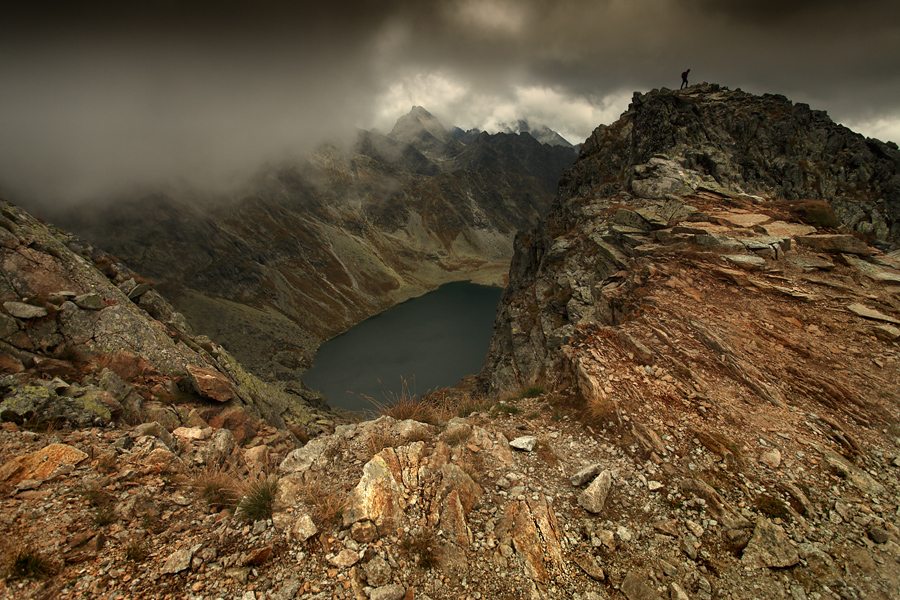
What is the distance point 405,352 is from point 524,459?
5655cm

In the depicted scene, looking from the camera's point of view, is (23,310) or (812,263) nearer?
(23,310)

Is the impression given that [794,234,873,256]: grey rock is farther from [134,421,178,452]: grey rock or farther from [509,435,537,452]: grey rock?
[134,421,178,452]: grey rock

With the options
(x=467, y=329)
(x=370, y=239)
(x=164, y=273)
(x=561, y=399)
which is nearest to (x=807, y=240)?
(x=561, y=399)

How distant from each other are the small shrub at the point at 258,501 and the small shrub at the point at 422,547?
216 cm

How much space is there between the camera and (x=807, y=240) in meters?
11.0

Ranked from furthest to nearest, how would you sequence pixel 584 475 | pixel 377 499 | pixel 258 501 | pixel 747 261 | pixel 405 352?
pixel 405 352 → pixel 747 261 → pixel 584 475 → pixel 377 499 → pixel 258 501

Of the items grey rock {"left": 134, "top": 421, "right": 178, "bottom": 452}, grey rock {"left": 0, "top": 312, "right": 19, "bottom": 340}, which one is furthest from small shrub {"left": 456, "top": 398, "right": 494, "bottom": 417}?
grey rock {"left": 0, "top": 312, "right": 19, "bottom": 340}

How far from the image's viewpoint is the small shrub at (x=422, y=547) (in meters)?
4.36

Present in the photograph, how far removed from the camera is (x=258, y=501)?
196 inches

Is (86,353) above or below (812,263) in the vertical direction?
below

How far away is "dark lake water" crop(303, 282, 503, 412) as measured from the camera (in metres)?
49.1

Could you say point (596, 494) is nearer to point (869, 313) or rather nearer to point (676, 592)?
point (676, 592)

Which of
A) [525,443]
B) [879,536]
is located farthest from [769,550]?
Answer: [525,443]

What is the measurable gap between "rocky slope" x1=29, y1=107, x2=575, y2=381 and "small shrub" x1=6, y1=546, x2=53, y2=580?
48179mm
